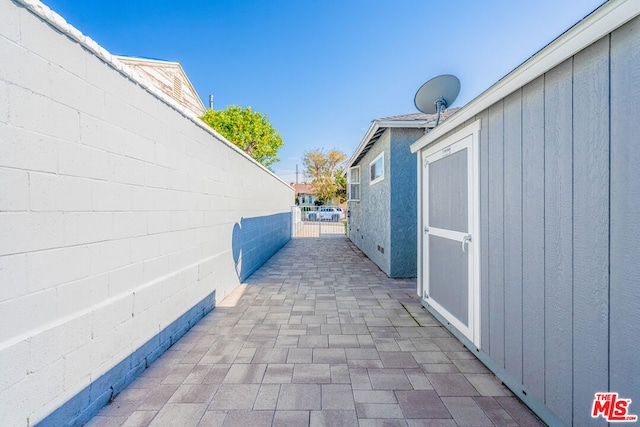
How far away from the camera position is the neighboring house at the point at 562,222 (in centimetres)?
128

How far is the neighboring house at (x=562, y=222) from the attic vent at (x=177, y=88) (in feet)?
47.9

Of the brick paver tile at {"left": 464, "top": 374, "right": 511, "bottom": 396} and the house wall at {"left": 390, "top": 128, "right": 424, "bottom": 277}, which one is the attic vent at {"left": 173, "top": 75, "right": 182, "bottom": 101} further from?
the brick paver tile at {"left": 464, "top": 374, "right": 511, "bottom": 396}

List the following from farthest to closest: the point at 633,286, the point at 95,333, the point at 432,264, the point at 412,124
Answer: the point at 412,124, the point at 432,264, the point at 95,333, the point at 633,286

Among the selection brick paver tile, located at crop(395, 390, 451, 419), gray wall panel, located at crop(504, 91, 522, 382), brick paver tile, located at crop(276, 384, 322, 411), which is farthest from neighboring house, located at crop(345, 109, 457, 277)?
brick paver tile, located at crop(276, 384, 322, 411)

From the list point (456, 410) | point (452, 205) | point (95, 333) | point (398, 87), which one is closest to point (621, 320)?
point (456, 410)

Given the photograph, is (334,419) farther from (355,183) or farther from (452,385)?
(355,183)

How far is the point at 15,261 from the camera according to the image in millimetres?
1346

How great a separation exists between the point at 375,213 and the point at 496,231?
183 inches

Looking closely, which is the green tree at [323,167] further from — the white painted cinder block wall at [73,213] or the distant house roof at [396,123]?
the white painted cinder block wall at [73,213]

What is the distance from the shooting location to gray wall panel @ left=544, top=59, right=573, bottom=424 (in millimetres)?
1567

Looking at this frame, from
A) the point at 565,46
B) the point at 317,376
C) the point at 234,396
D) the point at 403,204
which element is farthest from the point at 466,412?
the point at 403,204

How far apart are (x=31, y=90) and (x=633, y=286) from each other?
119 inches

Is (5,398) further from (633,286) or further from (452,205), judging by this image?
(452,205)

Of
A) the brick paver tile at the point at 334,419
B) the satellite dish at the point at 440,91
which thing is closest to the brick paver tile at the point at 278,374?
the brick paver tile at the point at 334,419
